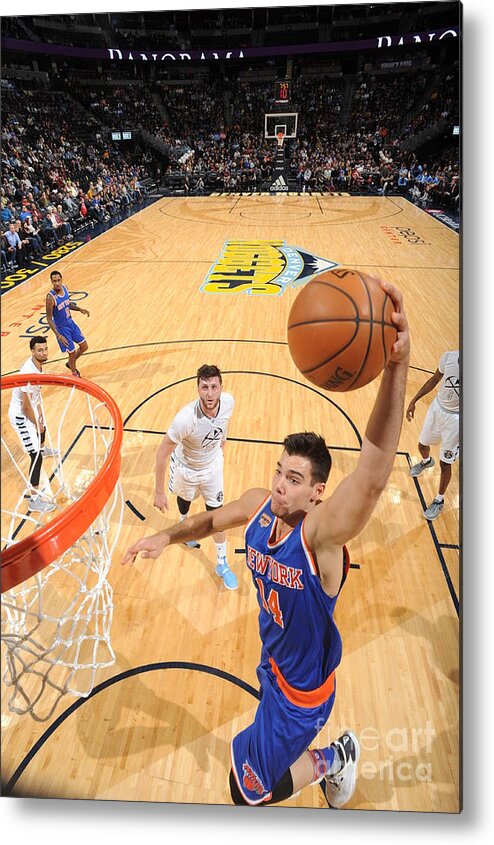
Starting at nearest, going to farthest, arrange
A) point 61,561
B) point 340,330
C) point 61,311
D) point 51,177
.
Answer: point 340,330
point 61,561
point 61,311
point 51,177

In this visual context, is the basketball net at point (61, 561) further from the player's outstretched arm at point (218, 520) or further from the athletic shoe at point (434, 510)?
the athletic shoe at point (434, 510)

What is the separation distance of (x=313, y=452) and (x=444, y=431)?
1.92 meters

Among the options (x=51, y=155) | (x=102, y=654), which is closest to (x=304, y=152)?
(x=51, y=155)

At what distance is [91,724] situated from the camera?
7.59 feet

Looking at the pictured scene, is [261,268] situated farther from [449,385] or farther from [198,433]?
[198,433]

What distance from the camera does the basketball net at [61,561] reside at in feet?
5.39

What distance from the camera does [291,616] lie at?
1.91 meters

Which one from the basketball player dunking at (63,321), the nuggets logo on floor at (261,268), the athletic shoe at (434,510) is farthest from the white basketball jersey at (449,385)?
the nuggets logo on floor at (261,268)

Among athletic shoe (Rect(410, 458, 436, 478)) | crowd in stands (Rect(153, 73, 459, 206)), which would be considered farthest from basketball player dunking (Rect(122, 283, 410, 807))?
crowd in stands (Rect(153, 73, 459, 206))

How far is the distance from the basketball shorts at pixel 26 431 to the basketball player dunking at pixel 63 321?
5.79 ft

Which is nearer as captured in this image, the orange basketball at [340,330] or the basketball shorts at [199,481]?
the orange basketball at [340,330]

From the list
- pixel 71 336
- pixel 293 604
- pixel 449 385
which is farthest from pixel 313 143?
pixel 293 604

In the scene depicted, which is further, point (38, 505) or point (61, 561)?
point (38, 505)

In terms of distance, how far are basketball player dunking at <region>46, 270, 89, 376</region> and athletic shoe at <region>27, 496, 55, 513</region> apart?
231 cm
